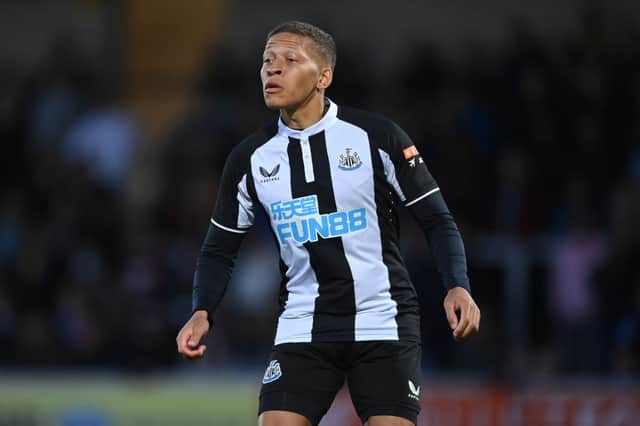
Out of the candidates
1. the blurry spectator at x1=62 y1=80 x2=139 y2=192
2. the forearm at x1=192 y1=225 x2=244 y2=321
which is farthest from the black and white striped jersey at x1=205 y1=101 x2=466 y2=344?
the blurry spectator at x1=62 y1=80 x2=139 y2=192

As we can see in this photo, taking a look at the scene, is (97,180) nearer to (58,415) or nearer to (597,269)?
(58,415)

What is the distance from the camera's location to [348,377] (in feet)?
16.8

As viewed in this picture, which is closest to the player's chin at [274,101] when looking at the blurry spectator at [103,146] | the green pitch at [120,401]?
the green pitch at [120,401]

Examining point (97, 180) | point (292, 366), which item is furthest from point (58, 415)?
point (292, 366)

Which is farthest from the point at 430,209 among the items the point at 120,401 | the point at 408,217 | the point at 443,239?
the point at 120,401

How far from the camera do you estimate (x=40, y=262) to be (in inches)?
434

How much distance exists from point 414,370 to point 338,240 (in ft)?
2.01

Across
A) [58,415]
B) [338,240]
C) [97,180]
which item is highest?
[338,240]

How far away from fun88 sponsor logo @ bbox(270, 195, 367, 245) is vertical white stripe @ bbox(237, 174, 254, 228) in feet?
0.72

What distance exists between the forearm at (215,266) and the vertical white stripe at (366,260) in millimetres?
559

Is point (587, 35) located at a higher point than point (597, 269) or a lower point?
→ higher

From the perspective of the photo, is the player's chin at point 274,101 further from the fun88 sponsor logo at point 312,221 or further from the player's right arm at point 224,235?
the fun88 sponsor logo at point 312,221

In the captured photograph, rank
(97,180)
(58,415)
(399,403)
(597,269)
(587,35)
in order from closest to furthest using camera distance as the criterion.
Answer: (399,403) → (597,269) → (58,415) → (587,35) → (97,180)

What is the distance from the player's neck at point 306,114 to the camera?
17.3ft
